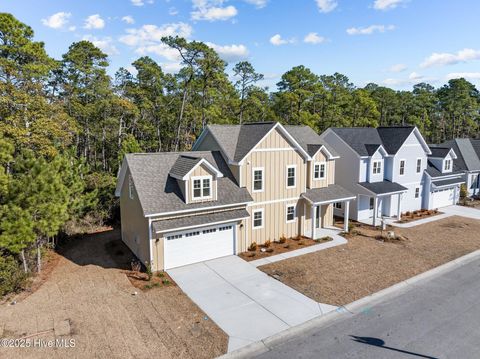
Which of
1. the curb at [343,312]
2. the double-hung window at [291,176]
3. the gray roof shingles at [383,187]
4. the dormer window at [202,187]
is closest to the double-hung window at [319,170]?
the double-hung window at [291,176]

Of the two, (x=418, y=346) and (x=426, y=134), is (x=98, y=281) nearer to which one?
(x=418, y=346)

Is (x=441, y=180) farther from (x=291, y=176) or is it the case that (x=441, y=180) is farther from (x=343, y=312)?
(x=343, y=312)

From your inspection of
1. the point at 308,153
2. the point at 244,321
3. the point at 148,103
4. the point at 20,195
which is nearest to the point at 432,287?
the point at 244,321

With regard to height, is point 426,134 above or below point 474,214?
above

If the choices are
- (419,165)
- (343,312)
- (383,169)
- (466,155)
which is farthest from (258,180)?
(466,155)

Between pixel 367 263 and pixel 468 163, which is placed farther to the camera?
pixel 468 163

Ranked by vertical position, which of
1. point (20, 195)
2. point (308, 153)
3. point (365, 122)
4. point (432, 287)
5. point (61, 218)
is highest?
point (365, 122)

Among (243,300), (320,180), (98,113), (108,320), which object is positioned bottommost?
(243,300)
